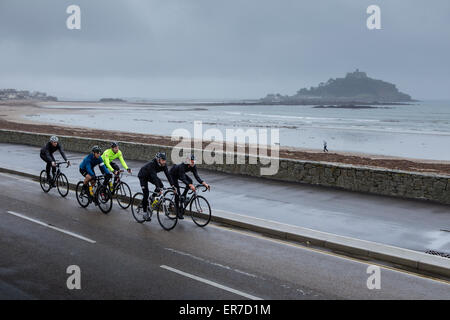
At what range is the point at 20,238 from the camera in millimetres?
9758

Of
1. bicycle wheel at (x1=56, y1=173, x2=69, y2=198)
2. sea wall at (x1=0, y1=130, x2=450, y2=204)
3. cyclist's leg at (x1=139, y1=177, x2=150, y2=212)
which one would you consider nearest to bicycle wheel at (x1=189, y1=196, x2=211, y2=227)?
cyclist's leg at (x1=139, y1=177, x2=150, y2=212)

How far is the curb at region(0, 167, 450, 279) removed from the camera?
8.19 meters

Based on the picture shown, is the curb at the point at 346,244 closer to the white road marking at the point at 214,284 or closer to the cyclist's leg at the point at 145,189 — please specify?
the cyclist's leg at the point at 145,189

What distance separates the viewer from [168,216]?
445 inches

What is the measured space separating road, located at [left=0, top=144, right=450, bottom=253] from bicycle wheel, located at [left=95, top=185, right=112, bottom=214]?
2145 mm

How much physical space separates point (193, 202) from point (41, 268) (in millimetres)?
4429

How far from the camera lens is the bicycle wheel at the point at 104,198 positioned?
12.6 meters

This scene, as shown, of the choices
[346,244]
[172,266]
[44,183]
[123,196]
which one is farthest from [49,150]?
[346,244]

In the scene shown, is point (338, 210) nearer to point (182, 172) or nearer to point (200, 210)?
point (200, 210)

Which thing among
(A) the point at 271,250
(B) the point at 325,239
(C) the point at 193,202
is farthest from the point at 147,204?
(B) the point at 325,239

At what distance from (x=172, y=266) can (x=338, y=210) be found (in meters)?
5.75

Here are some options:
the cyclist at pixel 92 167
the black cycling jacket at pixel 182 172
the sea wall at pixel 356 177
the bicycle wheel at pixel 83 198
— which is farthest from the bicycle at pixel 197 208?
the sea wall at pixel 356 177
